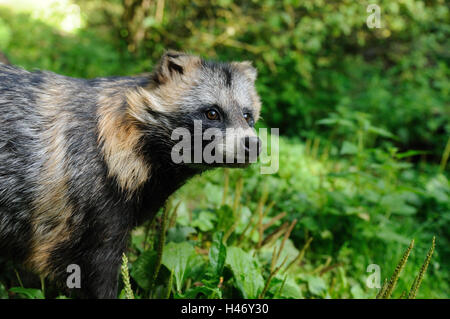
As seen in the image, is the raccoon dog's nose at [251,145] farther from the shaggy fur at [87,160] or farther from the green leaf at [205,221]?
the green leaf at [205,221]

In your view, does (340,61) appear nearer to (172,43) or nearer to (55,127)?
(172,43)

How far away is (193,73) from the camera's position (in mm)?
2607

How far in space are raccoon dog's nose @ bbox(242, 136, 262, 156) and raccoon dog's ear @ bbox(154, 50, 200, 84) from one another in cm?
69

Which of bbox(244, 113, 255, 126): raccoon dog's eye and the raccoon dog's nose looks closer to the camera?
the raccoon dog's nose

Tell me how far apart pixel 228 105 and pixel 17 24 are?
795cm

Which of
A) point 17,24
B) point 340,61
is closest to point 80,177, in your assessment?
point 340,61

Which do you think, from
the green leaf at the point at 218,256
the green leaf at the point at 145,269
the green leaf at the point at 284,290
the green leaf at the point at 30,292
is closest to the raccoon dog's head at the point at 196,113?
the green leaf at the point at 218,256

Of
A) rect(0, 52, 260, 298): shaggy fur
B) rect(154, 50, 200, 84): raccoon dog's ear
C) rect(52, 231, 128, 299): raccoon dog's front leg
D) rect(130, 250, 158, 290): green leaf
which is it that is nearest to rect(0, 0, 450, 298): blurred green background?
rect(130, 250, 158, 290): green leaf

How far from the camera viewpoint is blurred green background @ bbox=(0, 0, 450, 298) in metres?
3.11

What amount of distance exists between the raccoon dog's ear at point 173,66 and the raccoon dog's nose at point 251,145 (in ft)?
2.26

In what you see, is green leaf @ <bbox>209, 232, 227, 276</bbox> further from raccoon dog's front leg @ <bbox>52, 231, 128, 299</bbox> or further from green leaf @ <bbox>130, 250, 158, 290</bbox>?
raccoon dog's front leg @ <bbox>52, 231, 128, 299</bbox>

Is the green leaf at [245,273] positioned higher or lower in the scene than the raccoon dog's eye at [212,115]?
lower

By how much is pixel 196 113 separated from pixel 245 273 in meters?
1.13

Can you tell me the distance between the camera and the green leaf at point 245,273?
2562mm
